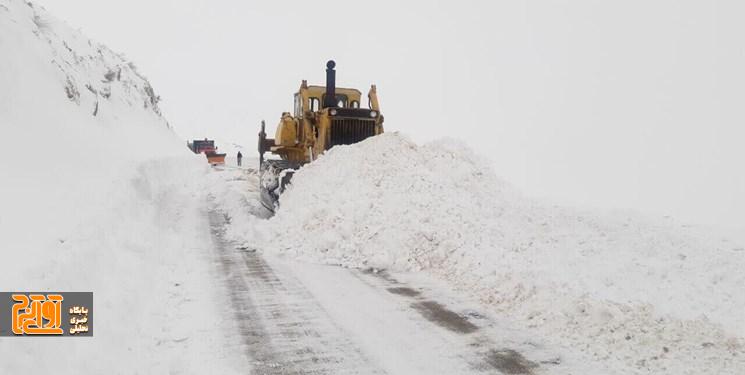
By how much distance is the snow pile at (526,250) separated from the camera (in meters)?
5.40

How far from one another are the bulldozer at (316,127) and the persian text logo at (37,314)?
29.8 feet

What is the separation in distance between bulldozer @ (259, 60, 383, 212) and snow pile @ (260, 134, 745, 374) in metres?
1.21

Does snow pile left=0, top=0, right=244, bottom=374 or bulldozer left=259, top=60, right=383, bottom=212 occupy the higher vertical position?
bulldozer left=259, top=60, right=383, bottom=212

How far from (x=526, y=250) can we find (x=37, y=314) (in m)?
6.65

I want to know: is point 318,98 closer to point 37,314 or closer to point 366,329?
point 366,329

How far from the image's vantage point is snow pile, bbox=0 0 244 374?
511 cm

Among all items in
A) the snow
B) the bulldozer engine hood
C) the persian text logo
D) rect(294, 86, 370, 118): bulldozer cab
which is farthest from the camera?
rect(294, 86, 370, 118): bulldozer cab

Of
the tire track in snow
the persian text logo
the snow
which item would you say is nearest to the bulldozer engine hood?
the snow

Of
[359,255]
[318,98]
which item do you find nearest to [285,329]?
[359,255]

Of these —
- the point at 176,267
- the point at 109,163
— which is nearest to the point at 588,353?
the point at 176,267

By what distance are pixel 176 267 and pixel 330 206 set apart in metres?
3.56

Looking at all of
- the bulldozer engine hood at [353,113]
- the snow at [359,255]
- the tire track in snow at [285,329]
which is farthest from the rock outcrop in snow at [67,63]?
the tire track in snow at [285,329]

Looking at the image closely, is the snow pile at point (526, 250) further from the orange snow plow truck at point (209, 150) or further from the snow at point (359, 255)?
the orange snow plow truck at point (209, 150)

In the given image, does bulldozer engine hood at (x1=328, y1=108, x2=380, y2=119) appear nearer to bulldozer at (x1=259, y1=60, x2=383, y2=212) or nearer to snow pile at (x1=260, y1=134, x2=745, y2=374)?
bulldozer at (x1=259, y1=60, x2=383, y2=212)
